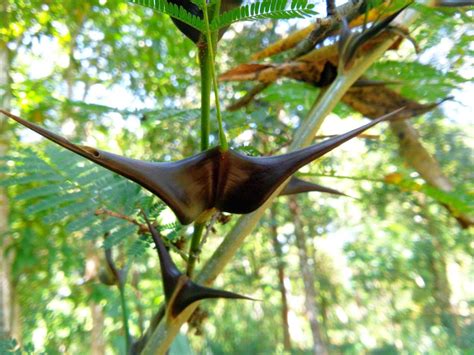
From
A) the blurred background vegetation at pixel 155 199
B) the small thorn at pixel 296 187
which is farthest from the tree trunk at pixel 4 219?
the small thorn at pixel 296 187

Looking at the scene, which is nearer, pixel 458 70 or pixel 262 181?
pixel 262 181

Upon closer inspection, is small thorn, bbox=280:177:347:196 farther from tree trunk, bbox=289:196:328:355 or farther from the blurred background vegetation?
tree trunk, bbox=289:196:328:355

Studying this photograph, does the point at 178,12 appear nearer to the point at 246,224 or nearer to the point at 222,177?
the point at 222,177

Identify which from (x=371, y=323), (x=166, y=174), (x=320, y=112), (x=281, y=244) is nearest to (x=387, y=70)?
(x=320, y=112)

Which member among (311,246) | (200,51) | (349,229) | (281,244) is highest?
(200,51)

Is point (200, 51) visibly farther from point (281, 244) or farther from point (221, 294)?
point (281, 244)

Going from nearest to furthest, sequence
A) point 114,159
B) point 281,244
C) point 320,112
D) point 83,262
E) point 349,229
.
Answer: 1. point 114,159
2. point 320,112
3. point 83,262
4. point 281,244
5. point 349,229

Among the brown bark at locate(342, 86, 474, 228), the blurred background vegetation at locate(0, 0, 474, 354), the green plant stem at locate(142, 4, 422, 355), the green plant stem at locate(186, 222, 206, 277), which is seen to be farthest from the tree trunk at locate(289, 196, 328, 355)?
the green plant stem at locate(186, 222, 206, 277)

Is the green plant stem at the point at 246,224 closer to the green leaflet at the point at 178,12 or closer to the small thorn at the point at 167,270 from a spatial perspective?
the small thorn at the point at 167,270
